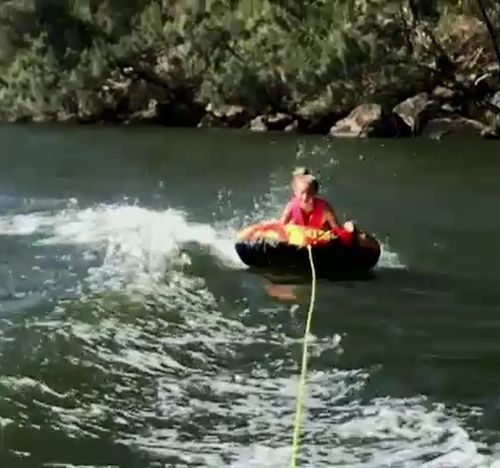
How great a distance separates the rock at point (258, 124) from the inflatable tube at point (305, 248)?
26065 mm

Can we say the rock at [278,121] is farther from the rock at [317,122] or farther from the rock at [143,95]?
the rock at [143,95]

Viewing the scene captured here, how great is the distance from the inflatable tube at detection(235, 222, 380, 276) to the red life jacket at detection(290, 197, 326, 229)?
0.16 m

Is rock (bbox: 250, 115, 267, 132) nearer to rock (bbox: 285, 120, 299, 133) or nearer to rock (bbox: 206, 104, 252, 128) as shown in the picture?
rock (bbox: 206, 104, 252, 128)

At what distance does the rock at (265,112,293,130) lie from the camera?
41088 millimetres

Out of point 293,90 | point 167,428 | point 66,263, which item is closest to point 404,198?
point 66,263

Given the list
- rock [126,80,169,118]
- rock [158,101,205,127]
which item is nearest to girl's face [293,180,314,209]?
rock [158,101,205,127]

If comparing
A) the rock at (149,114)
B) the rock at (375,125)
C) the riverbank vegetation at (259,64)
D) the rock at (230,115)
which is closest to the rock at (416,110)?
the riverbank vegetation at (259,64)

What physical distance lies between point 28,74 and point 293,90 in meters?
11.1

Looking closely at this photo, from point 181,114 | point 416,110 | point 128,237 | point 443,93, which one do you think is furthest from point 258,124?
point 128,237

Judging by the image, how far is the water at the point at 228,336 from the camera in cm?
938

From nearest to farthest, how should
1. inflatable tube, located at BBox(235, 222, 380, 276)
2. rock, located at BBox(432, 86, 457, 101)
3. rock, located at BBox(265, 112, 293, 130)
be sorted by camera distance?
inflatable tube, located at BBox(235, 222, 380, 276) → rock, located at BBox(432, 86, 457, 101) → rock, located at BBox(265, 112, 293, 130)

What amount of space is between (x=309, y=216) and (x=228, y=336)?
2.98 metres

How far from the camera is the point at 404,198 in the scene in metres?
23.1

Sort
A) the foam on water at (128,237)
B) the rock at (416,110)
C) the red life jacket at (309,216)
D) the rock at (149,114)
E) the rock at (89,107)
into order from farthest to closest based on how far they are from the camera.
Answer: the rock at (89,107) < the rock at (149,114) < the rock at (416,110) < the foam on water at (128,237) < the red life jacket at (309,216)
